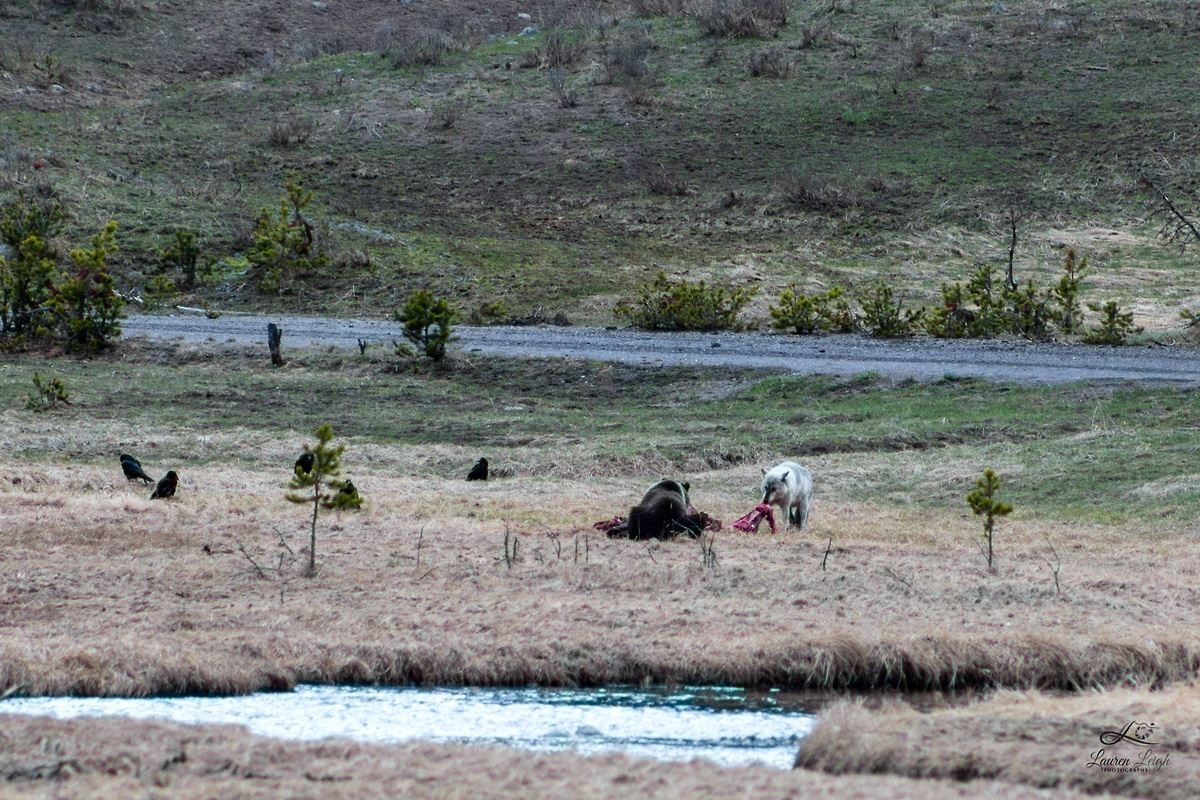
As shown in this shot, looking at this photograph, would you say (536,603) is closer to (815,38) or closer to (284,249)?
(284,249)

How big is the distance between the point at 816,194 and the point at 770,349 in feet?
46.4

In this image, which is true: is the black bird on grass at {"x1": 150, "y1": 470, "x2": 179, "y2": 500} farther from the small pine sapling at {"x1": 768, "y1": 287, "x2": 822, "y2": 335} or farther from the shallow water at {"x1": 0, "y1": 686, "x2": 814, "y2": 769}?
the small pine sapling at {"x1": 768, "y1": 287, "x2": 822, "y2": 335}

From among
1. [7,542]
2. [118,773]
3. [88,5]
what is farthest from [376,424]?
[88,5]

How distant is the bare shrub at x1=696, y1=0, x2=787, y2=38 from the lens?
52469 mm

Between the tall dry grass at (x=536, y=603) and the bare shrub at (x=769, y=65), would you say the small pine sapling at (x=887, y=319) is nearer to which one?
the tall dry grass at (x=536, y=603)

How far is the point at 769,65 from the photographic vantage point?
4931 cm

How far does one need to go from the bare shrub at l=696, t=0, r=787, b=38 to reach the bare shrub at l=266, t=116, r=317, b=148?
50.6ft

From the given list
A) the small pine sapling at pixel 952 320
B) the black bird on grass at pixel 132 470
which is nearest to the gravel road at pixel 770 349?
the small pine sapling at pixel 952 320

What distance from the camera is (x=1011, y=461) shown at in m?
18.7

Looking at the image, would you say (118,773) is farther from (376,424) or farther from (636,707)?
(376,424)

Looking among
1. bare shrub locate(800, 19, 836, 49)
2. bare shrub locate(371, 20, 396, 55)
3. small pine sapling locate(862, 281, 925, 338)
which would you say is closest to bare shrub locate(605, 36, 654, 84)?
bare shrub locate(800, 19, 836, 49)

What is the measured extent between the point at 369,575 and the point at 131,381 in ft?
48.0

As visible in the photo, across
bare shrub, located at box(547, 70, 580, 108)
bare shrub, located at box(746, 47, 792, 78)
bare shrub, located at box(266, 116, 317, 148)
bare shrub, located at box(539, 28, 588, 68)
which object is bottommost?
bare shrub, located at box(266, 116, 317, 148)

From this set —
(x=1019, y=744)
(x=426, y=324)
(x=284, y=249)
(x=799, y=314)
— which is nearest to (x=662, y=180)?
(x=284, y=249)
